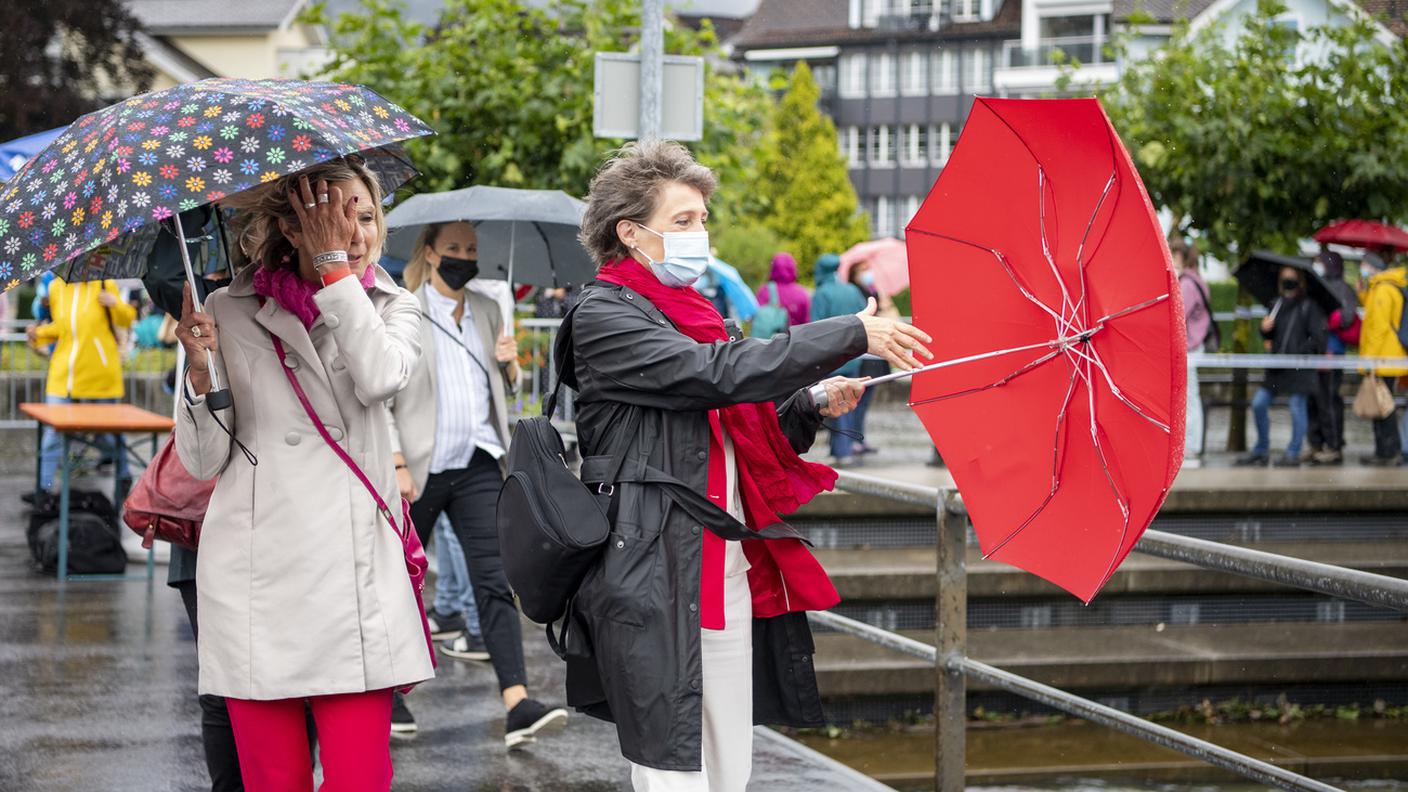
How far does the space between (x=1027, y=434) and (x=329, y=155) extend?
Answer: 1.64 m

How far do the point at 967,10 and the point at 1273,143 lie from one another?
2397 inches

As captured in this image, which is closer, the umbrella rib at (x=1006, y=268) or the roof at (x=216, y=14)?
the umbrella rib at (x=1006, y=268)

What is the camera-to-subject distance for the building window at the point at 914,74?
240 feet

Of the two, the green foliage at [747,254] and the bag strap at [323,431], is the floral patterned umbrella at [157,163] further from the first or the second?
the green foliage at [747,254]

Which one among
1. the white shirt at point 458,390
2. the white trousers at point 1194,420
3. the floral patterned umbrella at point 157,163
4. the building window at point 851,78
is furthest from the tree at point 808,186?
the floral patterned umbrella at point 157,163

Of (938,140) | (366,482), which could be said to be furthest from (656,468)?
(938,140)

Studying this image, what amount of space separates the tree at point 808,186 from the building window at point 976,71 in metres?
14.2

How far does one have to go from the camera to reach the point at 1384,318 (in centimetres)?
1428

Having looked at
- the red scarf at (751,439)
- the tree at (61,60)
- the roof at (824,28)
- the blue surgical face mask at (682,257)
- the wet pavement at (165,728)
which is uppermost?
the roof at (824,28)

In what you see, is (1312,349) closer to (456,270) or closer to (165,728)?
(456,270)

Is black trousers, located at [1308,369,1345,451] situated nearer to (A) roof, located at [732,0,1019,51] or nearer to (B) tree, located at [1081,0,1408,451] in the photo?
(B) tree, located at [1081,0,1408,451]

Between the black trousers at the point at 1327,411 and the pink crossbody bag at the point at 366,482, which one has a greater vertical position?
the pink crossbody bag at the point at 366,482

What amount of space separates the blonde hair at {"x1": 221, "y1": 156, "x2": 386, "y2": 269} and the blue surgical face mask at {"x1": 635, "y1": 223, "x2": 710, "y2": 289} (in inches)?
26.4

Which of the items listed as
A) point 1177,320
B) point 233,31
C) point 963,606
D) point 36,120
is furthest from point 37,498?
point 233,31
